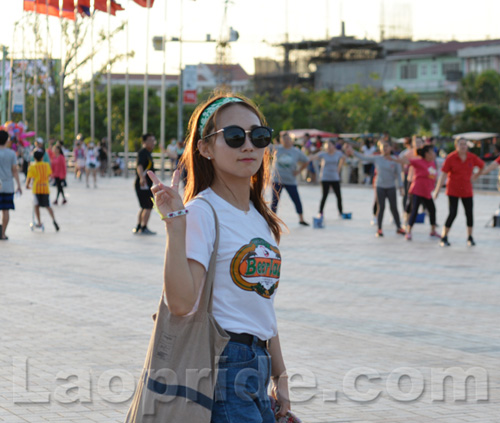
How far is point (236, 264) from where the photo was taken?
120 inches

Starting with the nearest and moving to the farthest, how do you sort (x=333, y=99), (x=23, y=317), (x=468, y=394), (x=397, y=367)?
(x=468, y=394) < (x=397, y=367) < (x=23, y=317) < (x=333, y=99)

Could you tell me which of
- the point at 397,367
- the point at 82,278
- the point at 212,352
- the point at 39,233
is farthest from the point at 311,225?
the point at 212,352

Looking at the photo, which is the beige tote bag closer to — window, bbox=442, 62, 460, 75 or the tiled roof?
the tiled roof

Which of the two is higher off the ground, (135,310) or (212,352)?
(212,352)

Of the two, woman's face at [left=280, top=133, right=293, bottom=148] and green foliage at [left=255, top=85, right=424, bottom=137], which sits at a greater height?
green foliage at [left=255, top=85, right=424, bottom=137]

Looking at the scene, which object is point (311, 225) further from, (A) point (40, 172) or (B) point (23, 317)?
(B) point (23, 317)

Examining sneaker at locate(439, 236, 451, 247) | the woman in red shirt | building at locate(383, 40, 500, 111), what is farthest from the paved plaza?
building at locate(383, 40, 500, 111)

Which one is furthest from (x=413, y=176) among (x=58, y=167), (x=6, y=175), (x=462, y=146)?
(x=58, y=167)

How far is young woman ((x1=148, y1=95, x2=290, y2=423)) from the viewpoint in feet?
9.37

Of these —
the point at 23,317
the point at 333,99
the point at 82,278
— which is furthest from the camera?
the point at 333,99

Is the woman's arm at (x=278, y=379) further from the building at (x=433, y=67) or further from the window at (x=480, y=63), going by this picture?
the building at (x=433, y=67)

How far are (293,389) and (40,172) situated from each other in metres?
11.6

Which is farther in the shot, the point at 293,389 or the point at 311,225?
the point at 311,225

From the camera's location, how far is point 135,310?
28.7 feet
